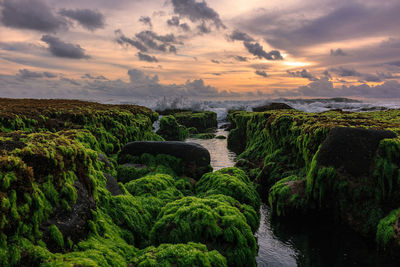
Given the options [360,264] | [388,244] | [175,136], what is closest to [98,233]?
[360,264]

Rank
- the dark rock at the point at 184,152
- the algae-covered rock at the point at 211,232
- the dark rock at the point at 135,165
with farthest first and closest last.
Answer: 1. the dark rock at the point at 184,152
2. the dark rock at the point at 135,165
3. the algae-covered rock at the point at 211,232

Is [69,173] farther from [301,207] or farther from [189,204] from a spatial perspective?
[301,207]

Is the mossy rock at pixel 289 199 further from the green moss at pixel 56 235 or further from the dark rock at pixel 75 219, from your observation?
the green moss at pixel 56 235

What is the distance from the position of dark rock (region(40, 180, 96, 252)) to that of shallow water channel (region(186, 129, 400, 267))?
5.50 meters

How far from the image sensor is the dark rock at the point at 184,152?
14125 millimetres

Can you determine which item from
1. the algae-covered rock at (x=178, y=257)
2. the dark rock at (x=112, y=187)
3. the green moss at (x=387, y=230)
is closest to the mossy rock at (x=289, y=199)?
the green moss at (x=387, y=230)

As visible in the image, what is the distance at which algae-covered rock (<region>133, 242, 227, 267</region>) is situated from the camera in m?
5.29

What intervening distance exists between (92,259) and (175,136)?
37.1 meters

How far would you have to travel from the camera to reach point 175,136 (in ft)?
137

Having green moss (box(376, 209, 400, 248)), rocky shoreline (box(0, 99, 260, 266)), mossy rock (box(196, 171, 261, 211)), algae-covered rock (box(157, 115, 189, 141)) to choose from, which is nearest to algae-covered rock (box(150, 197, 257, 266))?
rocky shoreline (box(0, 99, 260, 266))

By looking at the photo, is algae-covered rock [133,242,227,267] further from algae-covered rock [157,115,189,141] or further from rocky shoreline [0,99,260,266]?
algae-covered rock [157,115,189,141]

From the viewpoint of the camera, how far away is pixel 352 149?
10609 mm

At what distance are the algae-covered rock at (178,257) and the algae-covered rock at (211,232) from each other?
2.39ft

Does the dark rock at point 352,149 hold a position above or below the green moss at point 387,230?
above
